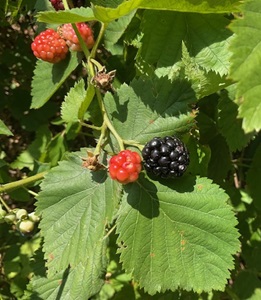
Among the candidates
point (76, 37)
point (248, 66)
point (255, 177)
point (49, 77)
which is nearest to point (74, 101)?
point (49, 77)

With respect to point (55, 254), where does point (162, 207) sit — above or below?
above

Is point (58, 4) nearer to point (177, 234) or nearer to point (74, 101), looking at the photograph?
point (74, 101)

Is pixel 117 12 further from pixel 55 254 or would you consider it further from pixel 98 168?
pixel 55 254

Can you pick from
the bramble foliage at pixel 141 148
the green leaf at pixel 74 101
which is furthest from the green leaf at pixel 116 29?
the green leaf at pixel 74 101

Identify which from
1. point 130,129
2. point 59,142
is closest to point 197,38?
point 130,129

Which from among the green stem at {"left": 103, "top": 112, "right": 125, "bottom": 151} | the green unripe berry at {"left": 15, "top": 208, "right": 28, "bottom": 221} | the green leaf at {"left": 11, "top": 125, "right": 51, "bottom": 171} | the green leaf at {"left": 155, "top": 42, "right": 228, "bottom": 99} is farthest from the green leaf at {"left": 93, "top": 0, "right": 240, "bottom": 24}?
the green leaf at {"left": 11, "top": 125, "right": 51, "bottom": 171}

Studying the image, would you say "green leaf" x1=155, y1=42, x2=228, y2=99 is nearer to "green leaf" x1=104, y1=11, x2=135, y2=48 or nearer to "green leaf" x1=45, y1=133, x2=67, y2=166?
"green leaf" x1=104, y1=11, x2=135, y2=48
